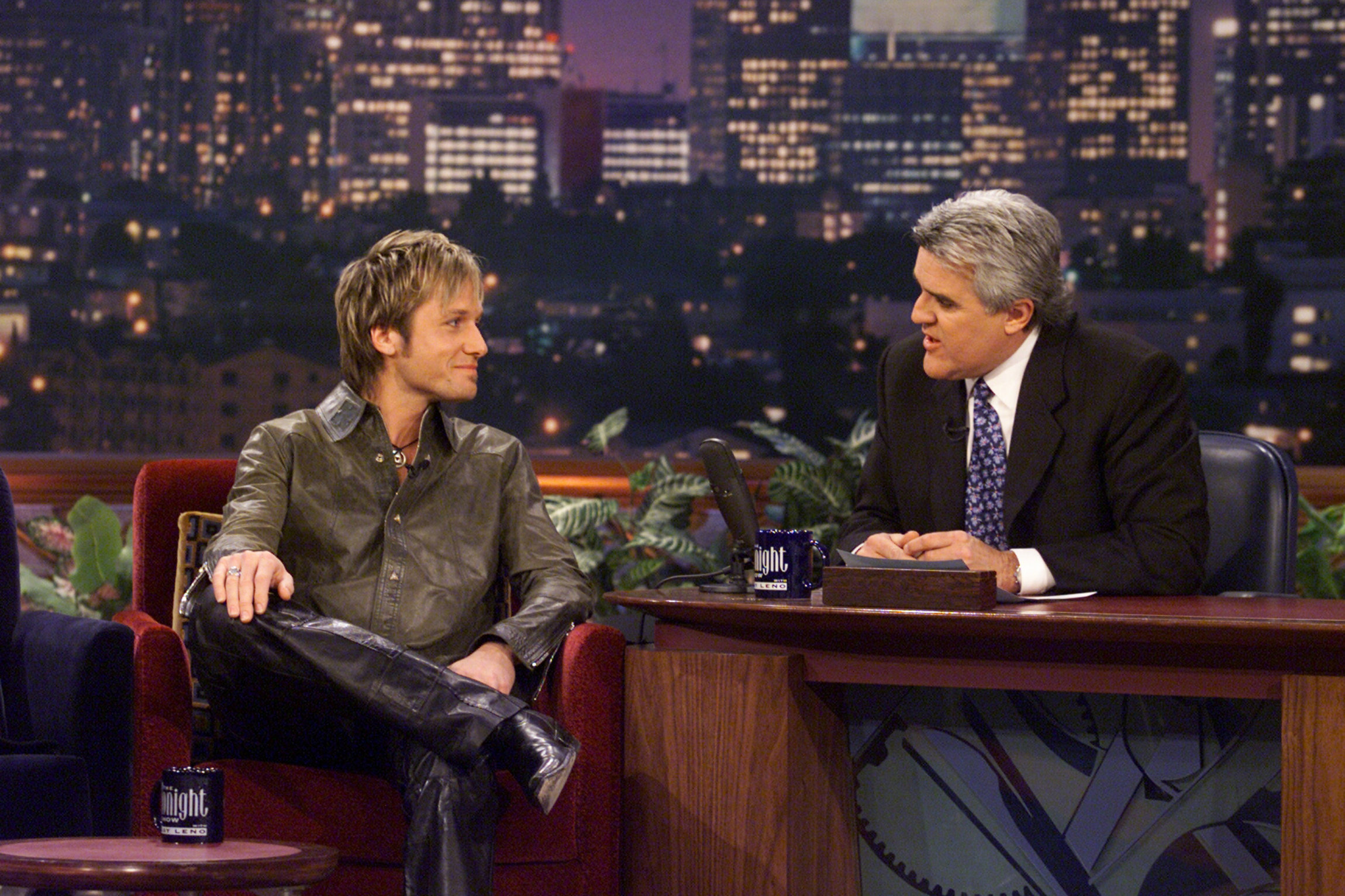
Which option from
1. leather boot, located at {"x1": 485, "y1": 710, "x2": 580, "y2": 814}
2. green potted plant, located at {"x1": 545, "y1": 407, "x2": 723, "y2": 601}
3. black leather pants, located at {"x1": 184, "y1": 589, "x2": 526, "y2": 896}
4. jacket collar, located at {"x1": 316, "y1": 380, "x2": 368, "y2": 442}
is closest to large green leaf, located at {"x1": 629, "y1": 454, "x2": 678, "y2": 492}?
green potted plant, located at {"x1": 545, "y1": 407, "x2": 723, "y2": 601}

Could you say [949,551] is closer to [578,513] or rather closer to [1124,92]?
[578,513]

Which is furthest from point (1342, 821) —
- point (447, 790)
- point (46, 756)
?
point (46, 756)

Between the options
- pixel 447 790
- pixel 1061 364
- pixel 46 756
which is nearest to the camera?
pixel 447 790

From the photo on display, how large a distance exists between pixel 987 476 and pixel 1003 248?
382 millimetres

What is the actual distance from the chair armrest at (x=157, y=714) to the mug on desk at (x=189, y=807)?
45 centimetres

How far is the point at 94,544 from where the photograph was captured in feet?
13.1

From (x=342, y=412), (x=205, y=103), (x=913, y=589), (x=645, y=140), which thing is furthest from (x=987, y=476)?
(x=205, y=103)

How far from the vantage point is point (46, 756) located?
2447 mm

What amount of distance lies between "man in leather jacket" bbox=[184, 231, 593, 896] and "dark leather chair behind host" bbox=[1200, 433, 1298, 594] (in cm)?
107

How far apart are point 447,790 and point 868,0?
12.1ft

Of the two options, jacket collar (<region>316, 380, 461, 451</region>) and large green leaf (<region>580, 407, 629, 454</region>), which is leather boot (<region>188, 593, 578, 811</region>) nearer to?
jacket collar (<region>316, 380, 461, 451</region>)

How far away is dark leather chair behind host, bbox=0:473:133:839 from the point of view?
241 cm

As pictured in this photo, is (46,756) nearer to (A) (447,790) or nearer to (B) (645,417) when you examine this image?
(A) (447,790)

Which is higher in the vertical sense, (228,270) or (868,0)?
(868,0)
